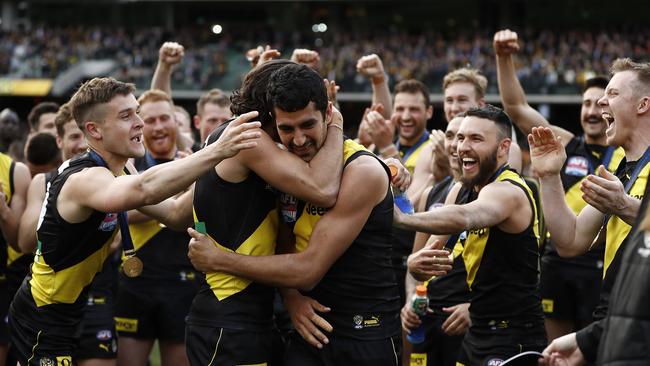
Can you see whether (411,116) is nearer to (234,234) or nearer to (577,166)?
(577,166)

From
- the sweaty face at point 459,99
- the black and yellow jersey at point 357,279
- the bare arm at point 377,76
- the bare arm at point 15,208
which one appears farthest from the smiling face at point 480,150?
the bare arm at point 15,208

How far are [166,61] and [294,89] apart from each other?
3642 millimetres

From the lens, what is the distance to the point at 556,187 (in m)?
4.95

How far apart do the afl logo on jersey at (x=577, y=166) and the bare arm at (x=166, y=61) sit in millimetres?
3869

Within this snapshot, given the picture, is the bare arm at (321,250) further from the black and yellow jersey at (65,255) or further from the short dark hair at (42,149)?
the short dark hair at (42,149)

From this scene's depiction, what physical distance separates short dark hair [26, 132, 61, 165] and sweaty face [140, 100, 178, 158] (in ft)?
3.40

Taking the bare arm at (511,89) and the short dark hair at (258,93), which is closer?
the short dark hair at (258,93)

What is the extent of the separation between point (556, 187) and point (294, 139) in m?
1.63

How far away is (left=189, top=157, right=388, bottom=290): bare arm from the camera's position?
4.50m

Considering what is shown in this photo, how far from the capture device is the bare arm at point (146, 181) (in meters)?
4.34

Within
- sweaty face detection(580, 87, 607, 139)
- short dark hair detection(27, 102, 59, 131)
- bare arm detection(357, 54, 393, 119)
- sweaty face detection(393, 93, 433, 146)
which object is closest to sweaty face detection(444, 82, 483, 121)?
sweaty face detection(393, 93, 433, 146)

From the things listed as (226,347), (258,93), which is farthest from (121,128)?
(226,347)

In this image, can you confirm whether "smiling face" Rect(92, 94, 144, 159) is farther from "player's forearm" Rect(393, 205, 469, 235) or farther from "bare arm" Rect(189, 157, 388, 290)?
"player's forearm" Rect(393, 205, 469, 235)

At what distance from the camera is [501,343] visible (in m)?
5.49
